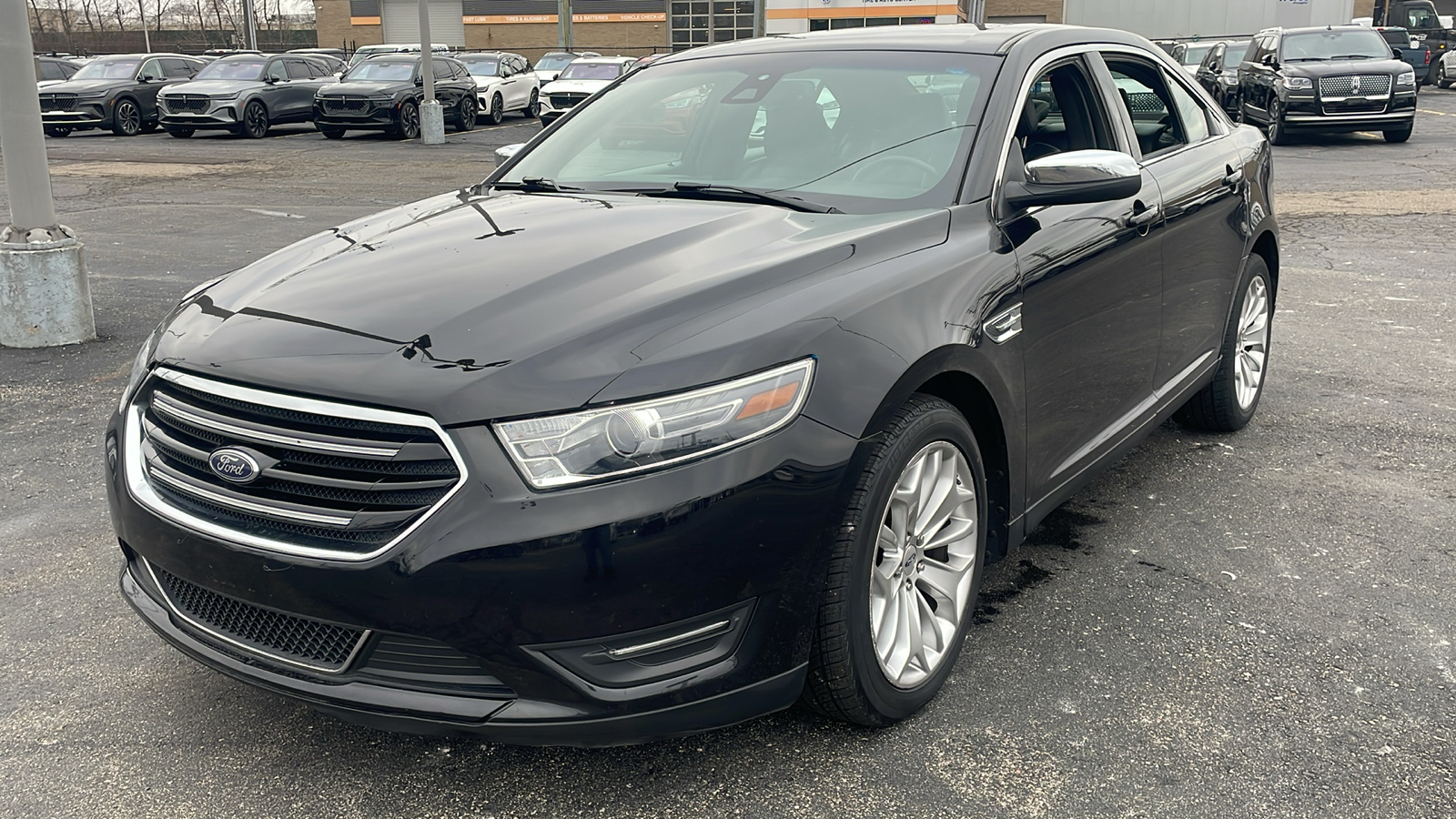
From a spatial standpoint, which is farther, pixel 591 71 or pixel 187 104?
pixel 591 71

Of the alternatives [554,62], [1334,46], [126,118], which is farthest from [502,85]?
[1334,46]

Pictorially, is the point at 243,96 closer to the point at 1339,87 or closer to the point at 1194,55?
the point at 1339,87

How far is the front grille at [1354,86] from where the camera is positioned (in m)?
18.5

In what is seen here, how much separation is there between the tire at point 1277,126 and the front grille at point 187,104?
18792mm

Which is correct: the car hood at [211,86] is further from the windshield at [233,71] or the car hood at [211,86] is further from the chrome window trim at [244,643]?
the chrome window trim at [244,643]

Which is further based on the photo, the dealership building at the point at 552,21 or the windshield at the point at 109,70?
the dealership building at the point at 552,21

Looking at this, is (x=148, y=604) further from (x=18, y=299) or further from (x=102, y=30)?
(x=102, y=30)

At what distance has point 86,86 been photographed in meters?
24.0

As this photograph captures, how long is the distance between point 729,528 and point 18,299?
5.85m

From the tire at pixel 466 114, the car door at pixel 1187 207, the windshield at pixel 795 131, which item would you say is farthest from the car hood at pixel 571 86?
the windshield at pixel 795 131

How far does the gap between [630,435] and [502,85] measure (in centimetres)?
2631

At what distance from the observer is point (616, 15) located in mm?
53875

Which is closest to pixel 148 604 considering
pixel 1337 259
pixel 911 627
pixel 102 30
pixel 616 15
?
pixel 911 627

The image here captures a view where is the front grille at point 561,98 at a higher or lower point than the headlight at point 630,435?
lower
